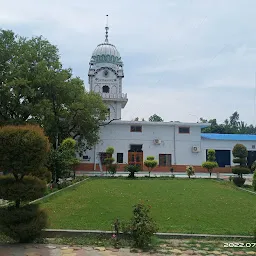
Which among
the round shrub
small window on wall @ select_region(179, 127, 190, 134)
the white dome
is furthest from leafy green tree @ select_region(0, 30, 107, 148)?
the round shrub

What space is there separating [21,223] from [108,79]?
33.9m

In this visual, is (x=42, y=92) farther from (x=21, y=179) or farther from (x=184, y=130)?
(x=21, y=179)

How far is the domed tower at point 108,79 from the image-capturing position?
3838cm

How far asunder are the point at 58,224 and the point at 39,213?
144cm

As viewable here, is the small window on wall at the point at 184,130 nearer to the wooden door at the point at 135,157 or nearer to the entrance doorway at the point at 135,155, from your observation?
the entrance doorway at the point at 135,155

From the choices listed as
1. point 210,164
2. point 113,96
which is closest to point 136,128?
point 113,96

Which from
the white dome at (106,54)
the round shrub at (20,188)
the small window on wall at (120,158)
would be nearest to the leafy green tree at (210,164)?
the small window on wall at (120,158)

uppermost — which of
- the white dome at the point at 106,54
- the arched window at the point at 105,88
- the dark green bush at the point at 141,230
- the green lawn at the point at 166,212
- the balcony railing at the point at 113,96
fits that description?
the white dome at the point at 106,54

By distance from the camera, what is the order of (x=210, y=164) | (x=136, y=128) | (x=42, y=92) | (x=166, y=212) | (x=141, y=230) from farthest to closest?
(x=136, y=128), (x=210, y=164), (x=42, y=92), (x=166, y=212), (x=141, y=230)

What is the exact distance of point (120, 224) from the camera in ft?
22.5

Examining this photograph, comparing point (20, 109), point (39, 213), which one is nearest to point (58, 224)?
point (39, 213)

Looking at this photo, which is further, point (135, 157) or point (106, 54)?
point (106, 54)

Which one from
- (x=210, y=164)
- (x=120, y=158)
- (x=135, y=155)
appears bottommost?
(x=210, y=164)

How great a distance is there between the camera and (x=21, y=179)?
659 cm
